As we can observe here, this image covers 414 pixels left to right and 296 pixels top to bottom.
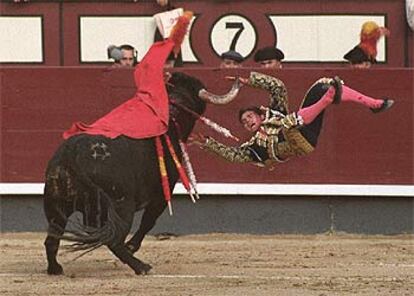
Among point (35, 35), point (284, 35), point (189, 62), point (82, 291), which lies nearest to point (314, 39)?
point (284, 35)

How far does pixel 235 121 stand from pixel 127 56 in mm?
946

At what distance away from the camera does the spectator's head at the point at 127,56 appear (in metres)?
10.8

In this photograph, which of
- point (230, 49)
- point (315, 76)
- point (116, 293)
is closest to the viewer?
point (116, 293)

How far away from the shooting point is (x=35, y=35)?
12.0m

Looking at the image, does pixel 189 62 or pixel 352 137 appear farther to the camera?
pixel 189 62

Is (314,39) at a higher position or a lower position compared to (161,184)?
higher

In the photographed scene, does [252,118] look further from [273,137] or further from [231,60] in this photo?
[231,60]

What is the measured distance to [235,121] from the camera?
1051 centimetres

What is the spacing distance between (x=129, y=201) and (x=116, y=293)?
747 mm

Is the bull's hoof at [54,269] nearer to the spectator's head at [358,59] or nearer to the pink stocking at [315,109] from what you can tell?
the pink stocking at [315,109]

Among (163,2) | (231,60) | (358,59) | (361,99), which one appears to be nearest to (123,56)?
(231,60)

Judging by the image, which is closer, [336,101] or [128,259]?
[336,101]

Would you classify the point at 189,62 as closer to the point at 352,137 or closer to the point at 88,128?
the point at 352,137

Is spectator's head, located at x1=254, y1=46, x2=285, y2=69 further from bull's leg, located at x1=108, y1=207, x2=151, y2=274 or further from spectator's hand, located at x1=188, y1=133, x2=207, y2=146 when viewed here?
bull's leg, located at x1=108, y1=207, x2=151, y2=274
